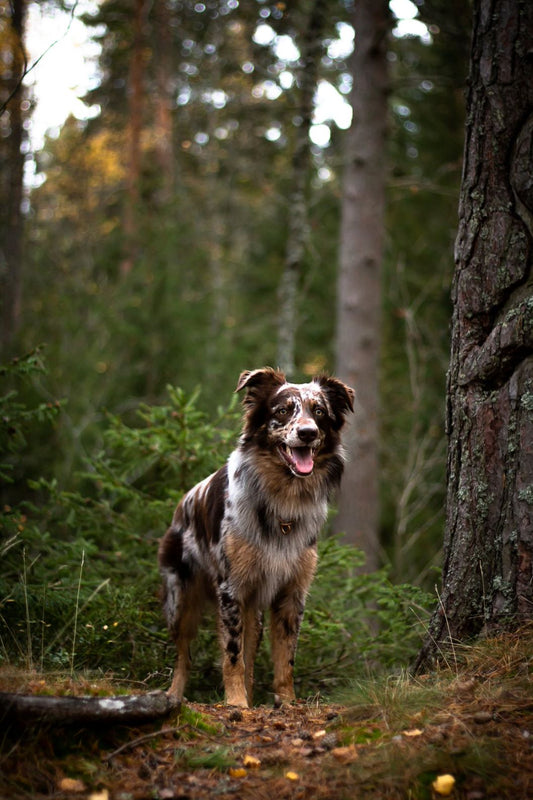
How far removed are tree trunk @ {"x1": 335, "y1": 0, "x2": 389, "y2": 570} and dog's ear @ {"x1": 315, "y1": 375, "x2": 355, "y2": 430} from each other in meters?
4.79

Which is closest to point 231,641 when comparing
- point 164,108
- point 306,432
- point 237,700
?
point 237,700

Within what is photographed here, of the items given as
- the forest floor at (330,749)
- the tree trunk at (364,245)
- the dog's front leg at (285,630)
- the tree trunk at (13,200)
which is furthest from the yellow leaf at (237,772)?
the tree trunk at (13,200)

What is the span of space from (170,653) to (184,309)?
8.96 m

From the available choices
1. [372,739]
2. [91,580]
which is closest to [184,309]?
[91,580]

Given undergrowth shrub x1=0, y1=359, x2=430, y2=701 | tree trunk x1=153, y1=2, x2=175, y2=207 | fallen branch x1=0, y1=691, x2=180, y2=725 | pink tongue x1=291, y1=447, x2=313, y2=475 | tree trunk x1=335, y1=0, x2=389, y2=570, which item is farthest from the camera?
tree trunk x1=153, y1=2, x2=175, y2=207

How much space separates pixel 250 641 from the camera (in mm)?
5566

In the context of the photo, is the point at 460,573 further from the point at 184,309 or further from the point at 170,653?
the point at 184,309

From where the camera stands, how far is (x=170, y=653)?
19.0ft

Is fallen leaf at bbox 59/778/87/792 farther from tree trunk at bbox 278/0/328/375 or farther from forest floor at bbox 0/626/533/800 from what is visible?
tree trunk at bbox 278/0/328/375

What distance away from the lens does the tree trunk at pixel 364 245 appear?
10406mm

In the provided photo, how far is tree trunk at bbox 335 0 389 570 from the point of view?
1041 centimetres

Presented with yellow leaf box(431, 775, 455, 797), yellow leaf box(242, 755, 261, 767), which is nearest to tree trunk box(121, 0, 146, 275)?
yellow leaf box(242, 755, 261, 767)

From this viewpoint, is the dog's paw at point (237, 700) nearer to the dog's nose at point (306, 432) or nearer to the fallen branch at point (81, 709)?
the fallen branch at point (81, 709)

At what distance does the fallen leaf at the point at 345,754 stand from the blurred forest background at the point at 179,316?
166 cm
